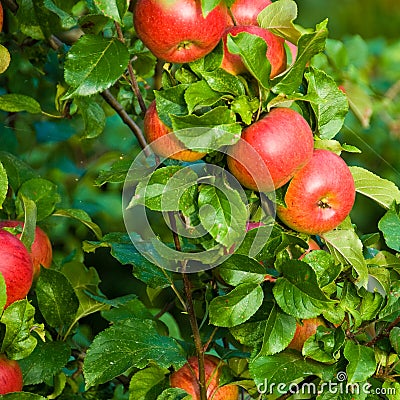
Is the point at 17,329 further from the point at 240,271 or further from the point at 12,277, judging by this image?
the point at 240,271

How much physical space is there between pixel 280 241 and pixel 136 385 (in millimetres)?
257

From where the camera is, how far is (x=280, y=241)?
35.8 inches

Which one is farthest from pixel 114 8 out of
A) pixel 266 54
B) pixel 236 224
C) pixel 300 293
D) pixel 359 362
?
pixel 359 362

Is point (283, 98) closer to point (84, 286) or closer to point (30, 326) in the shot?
point (30, 326)

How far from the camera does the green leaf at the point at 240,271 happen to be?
897 millimetres

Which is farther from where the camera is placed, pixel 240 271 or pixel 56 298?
pixel 56 298

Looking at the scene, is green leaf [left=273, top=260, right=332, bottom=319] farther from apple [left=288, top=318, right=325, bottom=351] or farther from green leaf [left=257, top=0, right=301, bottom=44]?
green leaf [left=257, top=0, right=301, bottom=44]

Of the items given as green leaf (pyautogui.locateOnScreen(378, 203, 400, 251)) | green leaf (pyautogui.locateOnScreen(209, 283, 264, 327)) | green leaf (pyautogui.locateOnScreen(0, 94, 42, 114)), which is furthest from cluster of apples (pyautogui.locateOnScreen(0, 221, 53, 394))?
green leaf (pyautogui.locateOnScreen(378, 203, 400, 251))

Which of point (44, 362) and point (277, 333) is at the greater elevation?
point (277, 333)

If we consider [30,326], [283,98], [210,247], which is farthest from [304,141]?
[30,326]

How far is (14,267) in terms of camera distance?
883mm

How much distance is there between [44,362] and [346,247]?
406 mm

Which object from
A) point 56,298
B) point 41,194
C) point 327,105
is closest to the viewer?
point 327,105

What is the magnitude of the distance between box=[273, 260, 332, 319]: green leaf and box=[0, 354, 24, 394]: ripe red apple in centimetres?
30
